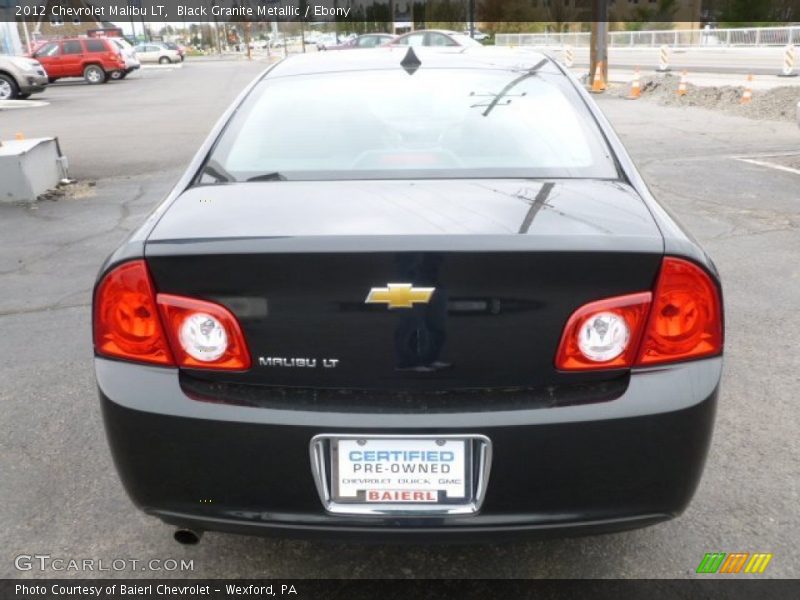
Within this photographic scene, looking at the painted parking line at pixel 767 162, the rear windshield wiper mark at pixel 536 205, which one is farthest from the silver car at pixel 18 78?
the rear windshield wiper mark at pixel 536 205

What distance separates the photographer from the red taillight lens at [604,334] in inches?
71.1

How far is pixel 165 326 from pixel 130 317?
0.36 ft

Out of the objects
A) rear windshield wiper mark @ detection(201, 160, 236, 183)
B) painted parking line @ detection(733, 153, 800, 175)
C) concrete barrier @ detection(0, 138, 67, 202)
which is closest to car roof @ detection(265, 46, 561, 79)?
rear windshield wiper mark @ detection(201, 160, 236, 183)

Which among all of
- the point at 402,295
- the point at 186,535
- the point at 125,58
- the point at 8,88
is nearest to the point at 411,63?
the point at 402,295

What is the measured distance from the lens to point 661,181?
837 cm

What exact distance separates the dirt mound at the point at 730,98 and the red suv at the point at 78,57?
20.1 m

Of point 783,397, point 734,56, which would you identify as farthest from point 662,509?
point 734,56

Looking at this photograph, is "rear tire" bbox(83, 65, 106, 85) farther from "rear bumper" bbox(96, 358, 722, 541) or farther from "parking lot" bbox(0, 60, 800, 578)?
"rear bumper" bbox(96, 358, 722, 541)

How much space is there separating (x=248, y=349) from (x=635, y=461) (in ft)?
3.34

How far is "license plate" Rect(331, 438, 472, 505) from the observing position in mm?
1807

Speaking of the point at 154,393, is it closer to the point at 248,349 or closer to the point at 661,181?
the point at 248,349

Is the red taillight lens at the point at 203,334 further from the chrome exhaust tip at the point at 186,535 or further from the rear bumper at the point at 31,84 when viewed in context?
the rear bumper at the point at 31,84

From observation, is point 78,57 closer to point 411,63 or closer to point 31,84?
point 31,84

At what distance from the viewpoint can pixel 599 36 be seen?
65.2 feet
